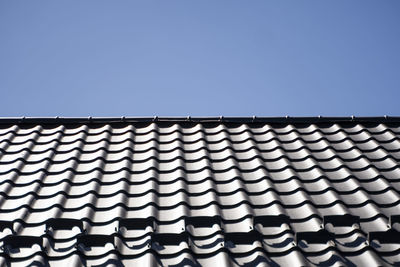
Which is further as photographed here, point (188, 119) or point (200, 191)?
point (188, 119)

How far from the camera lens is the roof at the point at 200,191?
3.25m

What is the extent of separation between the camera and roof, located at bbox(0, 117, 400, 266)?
3.25 meters

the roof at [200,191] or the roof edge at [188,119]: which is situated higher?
the roof edge at [188,119]

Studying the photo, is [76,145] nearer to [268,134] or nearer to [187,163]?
[187,163]

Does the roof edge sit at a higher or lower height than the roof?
higher

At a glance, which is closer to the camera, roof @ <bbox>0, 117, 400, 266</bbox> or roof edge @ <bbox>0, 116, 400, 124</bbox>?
roof @ <bbox>0, 117, 400, 266</bbox>

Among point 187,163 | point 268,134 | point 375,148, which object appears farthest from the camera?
point 268,134

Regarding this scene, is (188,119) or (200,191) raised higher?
(188,119)

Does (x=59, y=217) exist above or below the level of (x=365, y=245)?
above

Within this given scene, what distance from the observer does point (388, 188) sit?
13.6 ft

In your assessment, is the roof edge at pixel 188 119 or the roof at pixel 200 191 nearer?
the roof at pixel 200 191

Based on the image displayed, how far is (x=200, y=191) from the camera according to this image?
4074mm

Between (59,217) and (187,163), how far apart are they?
51.5 inches

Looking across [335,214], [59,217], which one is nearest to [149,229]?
[59,217]
